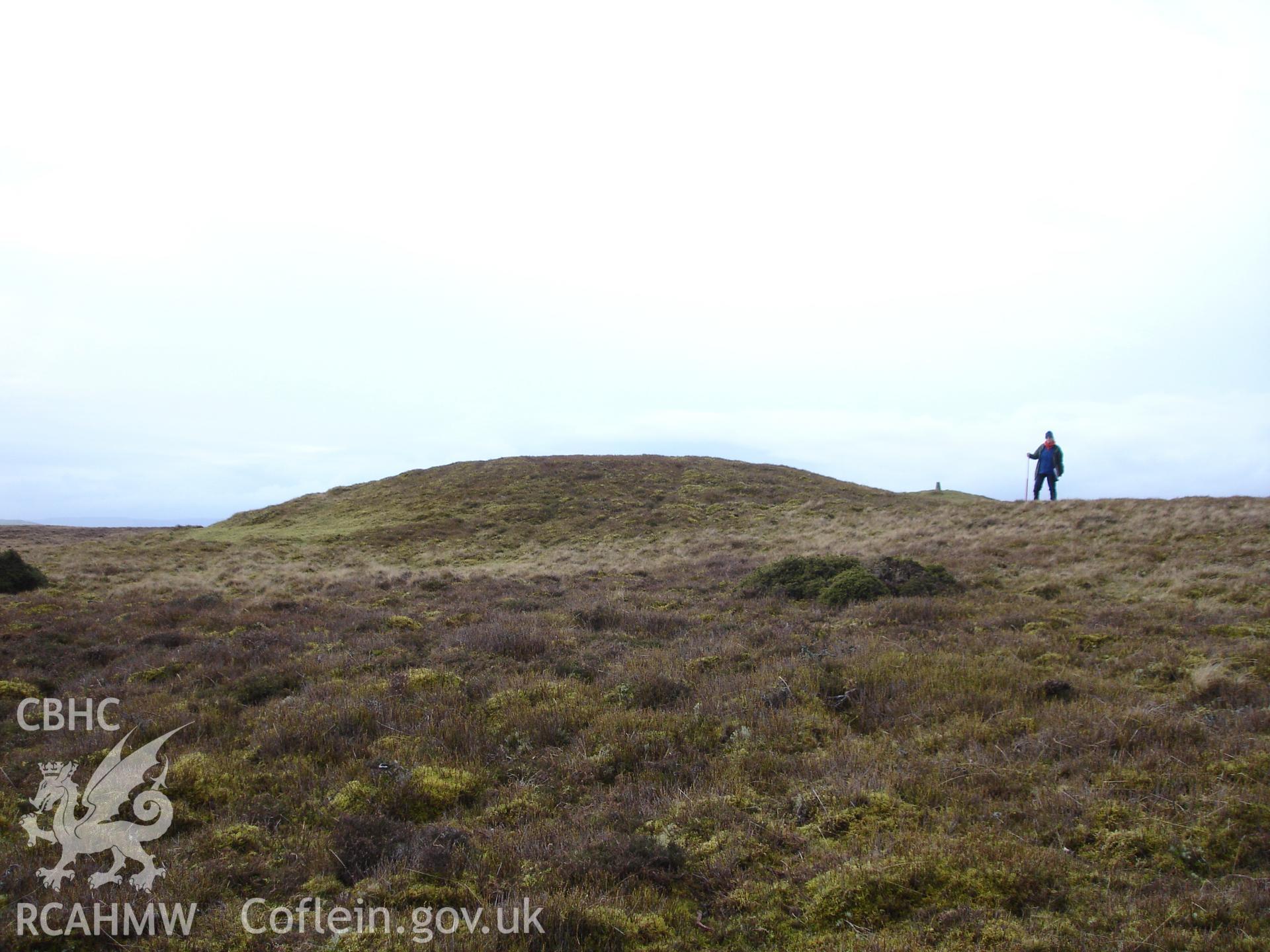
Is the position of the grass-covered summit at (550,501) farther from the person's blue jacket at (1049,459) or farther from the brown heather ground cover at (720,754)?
the brown heather ground cover at (720,754)

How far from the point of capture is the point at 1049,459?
86.9 feet

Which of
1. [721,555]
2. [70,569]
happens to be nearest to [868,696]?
[721,555]

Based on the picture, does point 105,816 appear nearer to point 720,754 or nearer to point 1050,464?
point 720,754

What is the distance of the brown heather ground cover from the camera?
443 centimetres

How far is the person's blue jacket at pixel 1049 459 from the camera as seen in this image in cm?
2622

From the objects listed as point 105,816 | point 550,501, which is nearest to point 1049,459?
point 550,501

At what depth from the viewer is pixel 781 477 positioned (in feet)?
152

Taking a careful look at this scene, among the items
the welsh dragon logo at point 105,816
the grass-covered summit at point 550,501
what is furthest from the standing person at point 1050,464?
the welsh dragon logo at point 105,816

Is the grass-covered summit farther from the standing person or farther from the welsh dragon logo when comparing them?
the welsh dragon logo

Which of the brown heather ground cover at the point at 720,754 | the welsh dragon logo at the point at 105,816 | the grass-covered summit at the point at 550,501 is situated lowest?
the welsh dragon logo at the point at 105,816

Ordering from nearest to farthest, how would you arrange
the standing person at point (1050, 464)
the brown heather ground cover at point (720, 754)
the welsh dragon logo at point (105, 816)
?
the brown heather ground cover at point (720, 754) → the welsh dragon logo at point (105, 816) → the standing person at point (1050, 464)

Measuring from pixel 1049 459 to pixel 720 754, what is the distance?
2526 cm

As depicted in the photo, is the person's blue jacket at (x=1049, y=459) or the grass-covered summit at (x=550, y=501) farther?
the grass-covered summit at (x=550, y=501)

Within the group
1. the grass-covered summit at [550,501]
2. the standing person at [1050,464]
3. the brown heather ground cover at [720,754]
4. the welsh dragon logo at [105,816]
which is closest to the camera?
the brown heather ground cover at [720,754]
